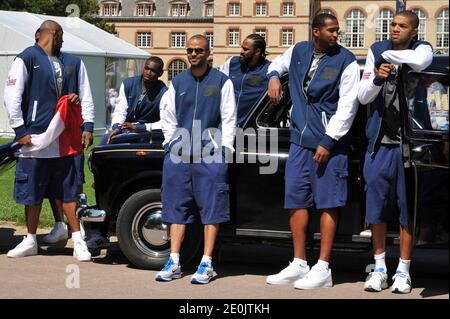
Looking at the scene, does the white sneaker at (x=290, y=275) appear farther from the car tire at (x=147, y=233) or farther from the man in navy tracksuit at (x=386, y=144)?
the car tire at (x=147, y=233)

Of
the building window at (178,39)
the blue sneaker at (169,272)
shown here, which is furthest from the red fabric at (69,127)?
the building window at (178,39)

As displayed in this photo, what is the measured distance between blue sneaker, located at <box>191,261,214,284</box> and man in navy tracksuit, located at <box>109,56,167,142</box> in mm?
2091

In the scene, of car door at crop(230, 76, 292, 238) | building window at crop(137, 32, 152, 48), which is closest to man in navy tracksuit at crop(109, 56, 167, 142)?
car door at crop(230, 76, 292, 238)

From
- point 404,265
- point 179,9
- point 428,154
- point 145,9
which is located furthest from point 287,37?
point 428,154

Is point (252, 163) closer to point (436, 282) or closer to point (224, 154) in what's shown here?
point (224, 154)

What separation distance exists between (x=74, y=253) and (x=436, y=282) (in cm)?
328

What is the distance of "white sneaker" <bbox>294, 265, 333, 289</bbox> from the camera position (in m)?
7.05

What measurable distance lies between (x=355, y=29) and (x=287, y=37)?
11.1 m

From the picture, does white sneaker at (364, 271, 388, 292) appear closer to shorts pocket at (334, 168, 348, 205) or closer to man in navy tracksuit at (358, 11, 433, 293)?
man in navy tracksuit at (358, 11, 433, 293)

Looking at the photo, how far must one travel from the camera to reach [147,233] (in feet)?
25.6

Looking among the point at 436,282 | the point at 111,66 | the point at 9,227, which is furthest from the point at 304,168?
the point at 111,66

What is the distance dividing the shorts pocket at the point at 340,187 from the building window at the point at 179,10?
12513cm

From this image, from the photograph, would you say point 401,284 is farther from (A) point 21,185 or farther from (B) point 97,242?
(A) point 21,185

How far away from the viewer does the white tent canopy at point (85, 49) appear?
93.6 ft
